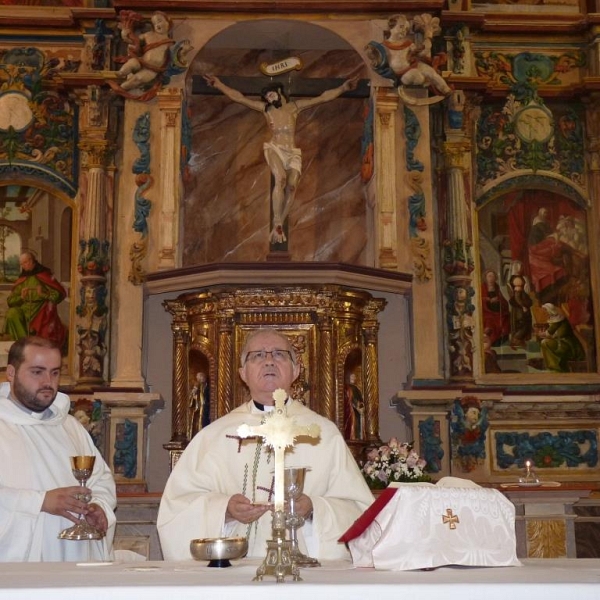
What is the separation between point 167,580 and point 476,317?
8501mm

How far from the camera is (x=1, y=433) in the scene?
5.86 meters

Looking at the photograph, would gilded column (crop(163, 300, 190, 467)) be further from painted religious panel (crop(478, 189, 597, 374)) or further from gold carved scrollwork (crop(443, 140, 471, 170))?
gold carved scrollwork (crop(443, 140, 471, 170))

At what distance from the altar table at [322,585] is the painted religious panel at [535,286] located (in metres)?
8.07

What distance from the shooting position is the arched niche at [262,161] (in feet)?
39.7

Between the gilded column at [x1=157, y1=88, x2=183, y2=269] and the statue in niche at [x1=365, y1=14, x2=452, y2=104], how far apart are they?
7.48 ft

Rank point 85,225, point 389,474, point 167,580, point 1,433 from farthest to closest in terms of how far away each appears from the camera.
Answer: point 85,225
point 389,474
point 1,433
point 167,580

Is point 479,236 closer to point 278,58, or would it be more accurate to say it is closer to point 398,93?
point 398,93

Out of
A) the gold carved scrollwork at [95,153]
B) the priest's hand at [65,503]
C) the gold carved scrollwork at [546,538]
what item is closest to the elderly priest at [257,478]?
the priest's hand at [65,503]

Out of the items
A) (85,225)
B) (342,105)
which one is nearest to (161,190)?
(85,225)

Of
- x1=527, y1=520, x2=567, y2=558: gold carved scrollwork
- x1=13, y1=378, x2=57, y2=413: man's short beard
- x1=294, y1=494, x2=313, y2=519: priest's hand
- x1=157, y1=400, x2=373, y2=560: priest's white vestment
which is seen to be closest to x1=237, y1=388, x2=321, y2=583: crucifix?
x1=294, y1=494, x2=313, y2=519: priest's hand

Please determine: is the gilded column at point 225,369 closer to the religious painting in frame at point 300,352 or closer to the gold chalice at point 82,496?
the religious painting in frame at point 300,352

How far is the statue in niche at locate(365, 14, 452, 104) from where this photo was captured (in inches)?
449

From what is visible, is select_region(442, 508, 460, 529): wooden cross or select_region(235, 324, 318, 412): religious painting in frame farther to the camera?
select_region(235, 324, 318, 412): religious painting in frame

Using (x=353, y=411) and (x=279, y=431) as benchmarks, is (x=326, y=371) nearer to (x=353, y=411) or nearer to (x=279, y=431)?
(x=353, y=411)
